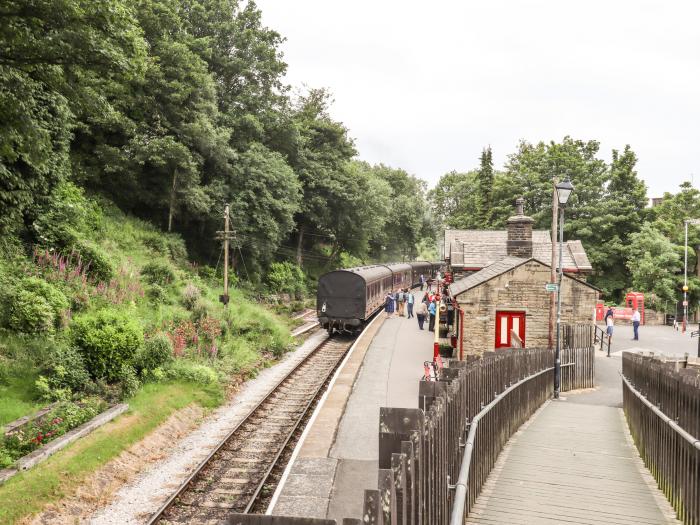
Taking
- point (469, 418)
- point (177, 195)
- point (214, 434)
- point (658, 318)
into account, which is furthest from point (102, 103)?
point (658, 318)

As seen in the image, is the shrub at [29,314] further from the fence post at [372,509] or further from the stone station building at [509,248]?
the stone station building at [509,248]

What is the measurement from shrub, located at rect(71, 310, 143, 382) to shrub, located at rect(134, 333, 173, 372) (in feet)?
1.55

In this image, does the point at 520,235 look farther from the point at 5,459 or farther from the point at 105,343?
the point at 5,459

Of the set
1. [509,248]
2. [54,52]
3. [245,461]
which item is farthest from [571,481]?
[509,248]

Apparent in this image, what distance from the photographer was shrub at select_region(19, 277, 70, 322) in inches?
584

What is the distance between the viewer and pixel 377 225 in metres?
45.8

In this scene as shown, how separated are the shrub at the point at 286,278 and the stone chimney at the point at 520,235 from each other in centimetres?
1621

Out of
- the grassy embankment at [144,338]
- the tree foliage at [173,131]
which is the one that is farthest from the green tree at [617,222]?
the grassy embankment at [144,338]

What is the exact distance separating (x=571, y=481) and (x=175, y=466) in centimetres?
817

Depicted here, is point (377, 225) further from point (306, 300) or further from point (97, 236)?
point (97, 236)

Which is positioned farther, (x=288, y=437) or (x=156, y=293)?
(x=156, y=293)

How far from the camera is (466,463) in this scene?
5.08 m

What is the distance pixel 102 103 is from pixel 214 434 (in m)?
9.04

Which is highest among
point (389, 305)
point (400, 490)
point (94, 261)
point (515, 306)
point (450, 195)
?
point (450, 195)
